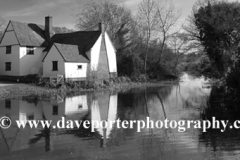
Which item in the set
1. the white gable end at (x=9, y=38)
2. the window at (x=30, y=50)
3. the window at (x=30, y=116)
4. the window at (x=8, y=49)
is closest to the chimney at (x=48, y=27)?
the window at (x=30, y=50)

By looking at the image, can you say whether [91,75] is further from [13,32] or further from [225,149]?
[225,149]

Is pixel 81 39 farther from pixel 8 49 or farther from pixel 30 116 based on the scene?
pixel 30 116

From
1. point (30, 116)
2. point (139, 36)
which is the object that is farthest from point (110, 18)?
point (30, 116)

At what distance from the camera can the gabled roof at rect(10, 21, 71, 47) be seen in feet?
101

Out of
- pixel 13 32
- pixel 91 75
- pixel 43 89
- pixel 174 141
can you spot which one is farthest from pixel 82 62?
pixel 174 141

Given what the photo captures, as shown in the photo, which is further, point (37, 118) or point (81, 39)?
point (81, 39)

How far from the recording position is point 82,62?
1167 inches

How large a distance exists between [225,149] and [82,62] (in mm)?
23840

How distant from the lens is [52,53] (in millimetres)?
28422

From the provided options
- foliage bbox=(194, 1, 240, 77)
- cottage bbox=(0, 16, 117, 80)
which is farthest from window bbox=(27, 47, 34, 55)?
foliage bbox=(194, 1, 240, 77)

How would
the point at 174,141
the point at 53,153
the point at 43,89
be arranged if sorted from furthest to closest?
the point at 43,89 < the point at 174,141 < the point at 53,153

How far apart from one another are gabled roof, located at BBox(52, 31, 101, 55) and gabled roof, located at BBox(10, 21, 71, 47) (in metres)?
1.80

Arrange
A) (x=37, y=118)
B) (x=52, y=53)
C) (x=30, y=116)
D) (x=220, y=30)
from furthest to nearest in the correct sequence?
(x=52, y=53) < (x=220, y=30) < (x=30, y=116) < (x=37, y=118)

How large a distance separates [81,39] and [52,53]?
5.85 m
